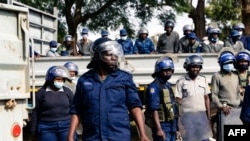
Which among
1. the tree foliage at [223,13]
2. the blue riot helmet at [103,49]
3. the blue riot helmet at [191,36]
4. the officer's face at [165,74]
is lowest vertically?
the officer's face at [165,74]

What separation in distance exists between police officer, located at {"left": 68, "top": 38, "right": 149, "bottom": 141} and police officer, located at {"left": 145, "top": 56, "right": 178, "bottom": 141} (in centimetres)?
177

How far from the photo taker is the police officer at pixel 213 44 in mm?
10588

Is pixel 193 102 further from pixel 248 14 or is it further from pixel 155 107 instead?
pixel 248 14

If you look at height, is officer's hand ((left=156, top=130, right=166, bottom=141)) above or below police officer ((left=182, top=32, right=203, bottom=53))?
below

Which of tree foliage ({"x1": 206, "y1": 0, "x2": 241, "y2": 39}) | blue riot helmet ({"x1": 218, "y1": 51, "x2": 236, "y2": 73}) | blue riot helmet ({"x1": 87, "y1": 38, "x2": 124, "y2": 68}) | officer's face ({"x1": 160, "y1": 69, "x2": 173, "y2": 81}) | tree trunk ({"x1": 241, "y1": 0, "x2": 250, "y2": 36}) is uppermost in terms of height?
tree foliage ({"x1": 206, "y1": 0, "x2": 241, "y2": 39})

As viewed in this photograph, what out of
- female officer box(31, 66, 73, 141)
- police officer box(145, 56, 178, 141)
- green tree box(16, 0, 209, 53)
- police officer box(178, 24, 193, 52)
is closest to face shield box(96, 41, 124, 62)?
police officer box(145, 56, 178, 141)

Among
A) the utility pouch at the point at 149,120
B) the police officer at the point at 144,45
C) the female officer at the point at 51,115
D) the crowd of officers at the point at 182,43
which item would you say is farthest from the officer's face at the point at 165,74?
the police officer at the point at 144,45

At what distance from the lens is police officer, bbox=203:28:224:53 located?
10.6 m

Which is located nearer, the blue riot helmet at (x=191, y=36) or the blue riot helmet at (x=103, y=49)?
the blue riot helmet at (x=103, y=49)

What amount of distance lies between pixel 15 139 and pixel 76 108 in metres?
1.10

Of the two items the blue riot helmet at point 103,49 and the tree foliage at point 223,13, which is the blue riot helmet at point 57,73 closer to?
the blue riot helmet at point 103,49

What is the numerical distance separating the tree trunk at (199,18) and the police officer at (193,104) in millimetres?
13710

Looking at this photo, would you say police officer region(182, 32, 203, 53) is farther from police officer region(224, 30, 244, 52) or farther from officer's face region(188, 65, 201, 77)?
officer's face region(188, 65, 201, 77)

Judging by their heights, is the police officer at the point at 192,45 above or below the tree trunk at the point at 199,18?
below
